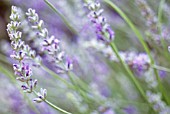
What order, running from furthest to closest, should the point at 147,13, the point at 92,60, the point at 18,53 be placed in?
the point at 92,60
the point at 147,13
the point at 18,53

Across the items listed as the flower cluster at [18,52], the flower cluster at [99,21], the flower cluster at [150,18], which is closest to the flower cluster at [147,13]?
the flower cluster at [150,18]

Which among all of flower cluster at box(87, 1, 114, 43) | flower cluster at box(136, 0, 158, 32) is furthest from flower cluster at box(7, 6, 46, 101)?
flower cluster at box(136, 0, 158, 32)

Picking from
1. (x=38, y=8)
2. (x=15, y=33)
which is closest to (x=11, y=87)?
(x=38, y=8)

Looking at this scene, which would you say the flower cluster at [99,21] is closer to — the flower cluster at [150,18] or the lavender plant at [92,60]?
the lavender plant at [92,60]

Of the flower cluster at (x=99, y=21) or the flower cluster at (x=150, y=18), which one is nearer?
the flower cluster at (x=99, y=21)

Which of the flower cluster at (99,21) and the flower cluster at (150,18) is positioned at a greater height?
the flower cluster at (150,18)

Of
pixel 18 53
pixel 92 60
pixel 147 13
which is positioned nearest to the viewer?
pixel 18 53

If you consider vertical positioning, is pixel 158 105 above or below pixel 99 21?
below

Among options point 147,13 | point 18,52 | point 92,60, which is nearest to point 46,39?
point 18,52

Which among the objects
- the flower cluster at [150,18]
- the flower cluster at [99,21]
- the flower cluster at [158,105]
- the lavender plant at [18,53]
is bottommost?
the flower cluster at [158,105]

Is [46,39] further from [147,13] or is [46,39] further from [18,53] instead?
[147,13]
